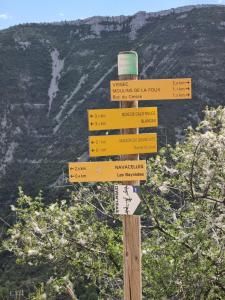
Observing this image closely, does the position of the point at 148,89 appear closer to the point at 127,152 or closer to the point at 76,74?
the point at 127,152

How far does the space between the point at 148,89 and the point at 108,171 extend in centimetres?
74

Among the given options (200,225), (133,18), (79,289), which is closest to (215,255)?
(200,225)

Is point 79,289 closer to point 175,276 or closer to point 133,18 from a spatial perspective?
point 175,276

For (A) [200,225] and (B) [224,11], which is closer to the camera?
(A) [200,225]

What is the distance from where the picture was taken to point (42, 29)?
11438 cm

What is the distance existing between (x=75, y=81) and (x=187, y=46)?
92.2 feet

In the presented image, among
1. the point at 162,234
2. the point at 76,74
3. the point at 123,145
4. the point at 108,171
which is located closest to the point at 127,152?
the point at 123,145

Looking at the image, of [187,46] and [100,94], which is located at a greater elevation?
[187,46]

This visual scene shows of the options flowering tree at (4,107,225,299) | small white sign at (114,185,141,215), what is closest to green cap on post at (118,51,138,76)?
small white sign at (114,185,141,215)

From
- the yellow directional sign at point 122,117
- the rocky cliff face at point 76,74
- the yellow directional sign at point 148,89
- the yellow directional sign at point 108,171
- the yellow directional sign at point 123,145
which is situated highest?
the rocky cliff face at point 76,74

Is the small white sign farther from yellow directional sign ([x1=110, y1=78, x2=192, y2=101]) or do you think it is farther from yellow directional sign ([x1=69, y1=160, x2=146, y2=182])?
yellow directional sign ([x1=110, y1=78, x2=192, y2=101])

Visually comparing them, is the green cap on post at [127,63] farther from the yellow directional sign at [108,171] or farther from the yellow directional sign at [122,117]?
the yellow directional sign at [108,171]

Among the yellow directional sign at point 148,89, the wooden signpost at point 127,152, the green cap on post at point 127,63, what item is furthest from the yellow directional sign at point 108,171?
the green cap on post at point 127,63

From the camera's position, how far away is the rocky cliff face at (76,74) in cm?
6234
